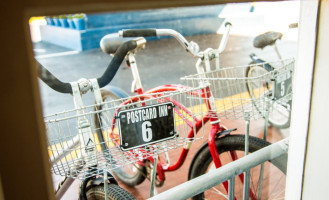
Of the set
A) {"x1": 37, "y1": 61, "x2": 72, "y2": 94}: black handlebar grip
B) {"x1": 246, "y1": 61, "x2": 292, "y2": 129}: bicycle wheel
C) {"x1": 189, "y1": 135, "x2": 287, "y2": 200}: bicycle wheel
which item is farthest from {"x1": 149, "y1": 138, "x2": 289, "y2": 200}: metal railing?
{"x1": 246, "y1": 61, "x2": 292, "y2": 129}: bicycle wheel

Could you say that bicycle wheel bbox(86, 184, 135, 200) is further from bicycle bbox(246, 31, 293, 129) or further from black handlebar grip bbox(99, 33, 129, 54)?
bicycle bbox(246, 31, 293, 129)

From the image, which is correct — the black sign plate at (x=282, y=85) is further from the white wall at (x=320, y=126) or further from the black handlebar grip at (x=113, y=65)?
the black handlebar grip at (x=113, y=65)

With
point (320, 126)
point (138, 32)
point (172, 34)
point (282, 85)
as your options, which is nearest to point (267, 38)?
point (282, 85)

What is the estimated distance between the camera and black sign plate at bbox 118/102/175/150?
1091 mm

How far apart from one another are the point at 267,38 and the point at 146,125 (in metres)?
1.27

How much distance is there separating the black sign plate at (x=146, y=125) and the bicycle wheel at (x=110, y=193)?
20 centimetres

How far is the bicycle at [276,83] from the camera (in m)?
1.41

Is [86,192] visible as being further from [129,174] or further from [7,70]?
[7,70]

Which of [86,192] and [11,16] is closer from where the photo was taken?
[11,16]

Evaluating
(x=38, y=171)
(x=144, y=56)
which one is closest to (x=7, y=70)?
(x=38, y=171)

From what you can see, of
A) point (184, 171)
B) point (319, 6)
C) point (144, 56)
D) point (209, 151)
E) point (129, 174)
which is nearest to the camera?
point (319, 6)

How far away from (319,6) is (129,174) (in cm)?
153

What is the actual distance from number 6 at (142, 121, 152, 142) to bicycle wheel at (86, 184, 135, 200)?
231 millimetres

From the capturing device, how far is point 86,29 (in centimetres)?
405
